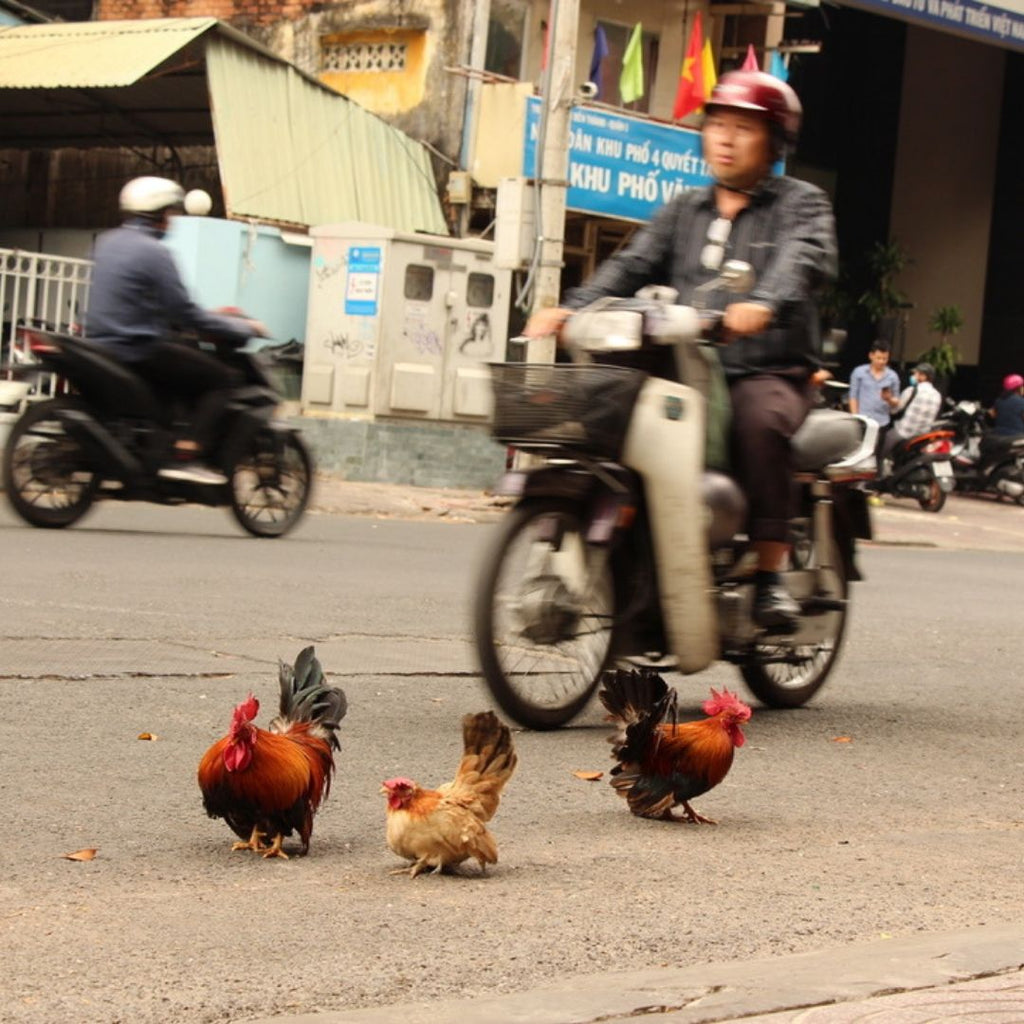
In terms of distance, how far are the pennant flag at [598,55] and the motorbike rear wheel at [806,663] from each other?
15.2 m

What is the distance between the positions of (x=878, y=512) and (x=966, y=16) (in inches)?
281

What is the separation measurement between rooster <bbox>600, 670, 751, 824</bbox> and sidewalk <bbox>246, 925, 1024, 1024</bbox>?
1048 millimetres

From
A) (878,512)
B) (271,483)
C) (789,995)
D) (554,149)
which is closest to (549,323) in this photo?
(789,995)

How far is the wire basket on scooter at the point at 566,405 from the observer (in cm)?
526

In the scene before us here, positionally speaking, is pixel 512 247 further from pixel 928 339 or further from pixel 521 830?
pixel 928 339

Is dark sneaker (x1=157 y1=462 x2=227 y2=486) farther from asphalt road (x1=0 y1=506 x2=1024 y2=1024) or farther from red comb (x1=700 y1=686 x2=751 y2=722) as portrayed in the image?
red comb (x1=700 y1=686 x2=751 y2=722)

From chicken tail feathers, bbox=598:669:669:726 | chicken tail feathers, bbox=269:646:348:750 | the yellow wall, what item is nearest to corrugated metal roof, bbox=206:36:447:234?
the yellow wall

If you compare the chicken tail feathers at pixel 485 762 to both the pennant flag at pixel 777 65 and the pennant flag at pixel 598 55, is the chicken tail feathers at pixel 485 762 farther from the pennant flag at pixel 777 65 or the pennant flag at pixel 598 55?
the pennant flag at pixel 777 65

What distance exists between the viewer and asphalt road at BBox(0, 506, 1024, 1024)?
10.9ft

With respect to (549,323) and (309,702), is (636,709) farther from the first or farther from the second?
(549,323)

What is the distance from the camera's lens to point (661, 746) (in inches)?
180

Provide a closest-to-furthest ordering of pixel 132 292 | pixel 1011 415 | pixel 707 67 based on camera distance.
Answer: pixel 132 292 < pixel 707 67 < pixel 1011 415

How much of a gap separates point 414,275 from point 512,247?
2.92 meters

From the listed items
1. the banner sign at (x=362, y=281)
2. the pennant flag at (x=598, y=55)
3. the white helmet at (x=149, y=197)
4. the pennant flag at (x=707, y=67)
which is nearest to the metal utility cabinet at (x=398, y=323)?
the banner sign at (x=362, y=281)
